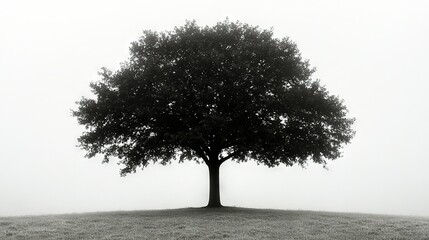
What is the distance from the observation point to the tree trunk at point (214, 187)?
42.3 meters

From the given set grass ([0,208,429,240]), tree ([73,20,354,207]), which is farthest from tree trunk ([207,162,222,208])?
grass ([0,208,429,240])

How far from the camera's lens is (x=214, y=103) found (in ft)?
130

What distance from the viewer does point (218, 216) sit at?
34.2 metres

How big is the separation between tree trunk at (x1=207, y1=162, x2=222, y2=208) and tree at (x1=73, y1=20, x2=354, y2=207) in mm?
95

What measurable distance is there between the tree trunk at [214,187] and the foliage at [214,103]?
140 centimetres

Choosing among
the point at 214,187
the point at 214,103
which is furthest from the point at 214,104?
the point at 214,187

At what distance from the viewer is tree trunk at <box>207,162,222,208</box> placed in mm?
42306

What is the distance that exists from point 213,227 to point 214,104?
13.6m

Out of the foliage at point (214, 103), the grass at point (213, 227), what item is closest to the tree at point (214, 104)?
the foliage at point (214, 103)

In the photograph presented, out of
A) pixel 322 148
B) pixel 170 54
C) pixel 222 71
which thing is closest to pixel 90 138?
pixel 170 54

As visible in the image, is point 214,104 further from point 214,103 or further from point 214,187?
point 214,187

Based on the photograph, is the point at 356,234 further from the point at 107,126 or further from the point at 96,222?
the point at 107,126

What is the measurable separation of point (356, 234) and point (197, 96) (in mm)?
17653

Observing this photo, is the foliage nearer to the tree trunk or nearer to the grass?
the tree trunk
